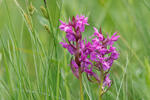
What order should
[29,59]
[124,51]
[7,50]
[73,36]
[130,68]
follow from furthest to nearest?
1. [29,59]
2. [124,51]
3. [130,68]
4. [7,50]
5. [73,36]

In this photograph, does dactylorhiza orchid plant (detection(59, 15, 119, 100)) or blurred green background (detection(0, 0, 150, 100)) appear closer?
dactylorhiza orchid plant (detection(59, 15, 119, 100))

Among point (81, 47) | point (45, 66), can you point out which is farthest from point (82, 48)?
point (45, 66)

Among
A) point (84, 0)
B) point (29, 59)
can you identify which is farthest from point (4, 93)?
point (84, 0)

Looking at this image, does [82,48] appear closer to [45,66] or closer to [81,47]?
[81,47]

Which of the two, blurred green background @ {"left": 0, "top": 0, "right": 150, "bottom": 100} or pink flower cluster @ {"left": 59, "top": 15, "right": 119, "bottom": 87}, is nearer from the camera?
pink flower cluster @ {"left": 59, "top": 15, "right": 119, "bottom": 87}

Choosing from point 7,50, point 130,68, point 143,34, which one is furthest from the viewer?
→ point 143,34

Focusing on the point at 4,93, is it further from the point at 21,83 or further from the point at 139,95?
the point at 139,95

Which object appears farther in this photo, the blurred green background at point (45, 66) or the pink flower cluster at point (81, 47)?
the blurred green background at point (45, 66)

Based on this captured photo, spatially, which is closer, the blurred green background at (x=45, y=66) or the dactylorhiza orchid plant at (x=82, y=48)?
the dactylorhiza orchid plant at (x=82, y=48)

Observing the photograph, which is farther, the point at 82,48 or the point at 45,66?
the point at 45,66

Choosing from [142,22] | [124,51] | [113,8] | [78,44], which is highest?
[113,8]

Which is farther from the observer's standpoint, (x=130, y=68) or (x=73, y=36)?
(x=130, y=68)
